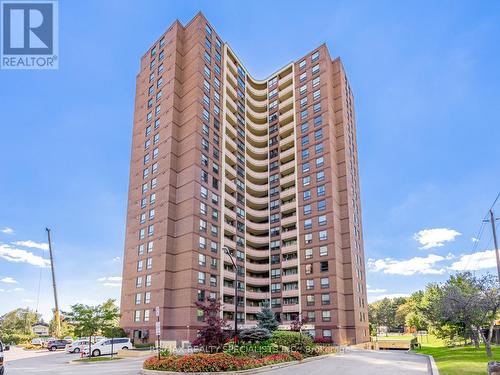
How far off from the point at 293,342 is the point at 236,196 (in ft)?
114

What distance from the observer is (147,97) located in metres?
64.4

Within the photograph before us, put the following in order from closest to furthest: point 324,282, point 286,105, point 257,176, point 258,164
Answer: point 324,282 → point 257,176 → point 258,164 → point 286,105

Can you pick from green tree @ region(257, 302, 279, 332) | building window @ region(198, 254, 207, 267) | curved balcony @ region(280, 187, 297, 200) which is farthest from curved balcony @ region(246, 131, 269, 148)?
green tree @ region(257, 302, 279, 332)

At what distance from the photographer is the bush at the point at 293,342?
107ft

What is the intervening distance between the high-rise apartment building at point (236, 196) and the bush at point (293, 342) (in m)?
15.2

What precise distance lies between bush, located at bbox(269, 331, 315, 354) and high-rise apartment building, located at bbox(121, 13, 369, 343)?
15.2 meters

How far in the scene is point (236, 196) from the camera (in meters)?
64.9

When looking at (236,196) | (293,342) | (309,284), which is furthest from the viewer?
(236,196)

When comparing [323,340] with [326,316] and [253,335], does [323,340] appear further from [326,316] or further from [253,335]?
[253,335]

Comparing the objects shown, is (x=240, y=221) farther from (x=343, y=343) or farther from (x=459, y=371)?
(x=459, y=371)

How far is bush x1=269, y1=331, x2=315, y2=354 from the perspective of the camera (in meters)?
32.5

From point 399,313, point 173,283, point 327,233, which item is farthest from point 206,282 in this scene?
point 399,313

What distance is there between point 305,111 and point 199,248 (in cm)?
3467

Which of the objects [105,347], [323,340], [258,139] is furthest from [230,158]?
[105,347]
